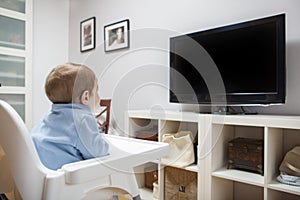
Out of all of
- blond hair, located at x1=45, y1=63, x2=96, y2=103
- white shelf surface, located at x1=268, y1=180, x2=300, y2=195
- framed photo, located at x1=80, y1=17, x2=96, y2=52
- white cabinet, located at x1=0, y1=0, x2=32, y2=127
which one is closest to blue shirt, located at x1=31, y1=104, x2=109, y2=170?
blond hair, located at x1=45, y1=63, x2=96, y2=103

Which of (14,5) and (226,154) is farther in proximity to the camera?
(14,5)

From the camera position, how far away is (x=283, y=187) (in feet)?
4.66

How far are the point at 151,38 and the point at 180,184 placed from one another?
1378 millimetres

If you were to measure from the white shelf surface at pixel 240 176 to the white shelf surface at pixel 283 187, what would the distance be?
0.05m

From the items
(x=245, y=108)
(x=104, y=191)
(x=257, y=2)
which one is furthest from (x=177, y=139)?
(x=257, y=2)

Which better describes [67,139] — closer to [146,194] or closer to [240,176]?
[240,176]

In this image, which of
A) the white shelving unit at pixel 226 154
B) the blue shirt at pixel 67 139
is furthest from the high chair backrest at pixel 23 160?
the white shelving unit at pixel 226 154

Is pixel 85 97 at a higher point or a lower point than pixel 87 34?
lower

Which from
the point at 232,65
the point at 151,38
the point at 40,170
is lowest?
the point at 40,170

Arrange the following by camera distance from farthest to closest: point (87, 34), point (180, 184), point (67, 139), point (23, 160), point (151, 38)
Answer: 1. point (87, 34)
2. point (151, 38)
3. point (180, 184)
4. point (67, 139)
5. point (23, 160)

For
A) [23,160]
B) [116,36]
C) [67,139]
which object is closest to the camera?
[23,160]

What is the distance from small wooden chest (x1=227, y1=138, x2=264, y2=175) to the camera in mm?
1594

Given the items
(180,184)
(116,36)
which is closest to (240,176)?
(180,184)

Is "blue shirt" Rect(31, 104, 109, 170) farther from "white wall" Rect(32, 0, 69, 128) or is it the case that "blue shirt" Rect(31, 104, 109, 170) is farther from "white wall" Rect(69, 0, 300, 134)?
"white wall" Rect(32, 0, 69, 128)
